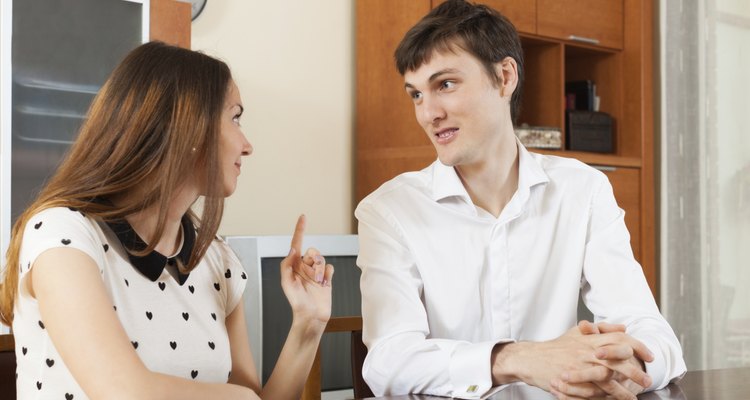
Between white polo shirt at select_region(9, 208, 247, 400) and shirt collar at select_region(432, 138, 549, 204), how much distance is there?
1.57ft

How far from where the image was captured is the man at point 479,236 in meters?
1.63

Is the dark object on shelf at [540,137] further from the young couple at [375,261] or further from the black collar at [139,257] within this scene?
the black collar at [139,257]

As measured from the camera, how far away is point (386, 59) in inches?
136

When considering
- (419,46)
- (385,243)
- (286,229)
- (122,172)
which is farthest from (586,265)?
(286,229)

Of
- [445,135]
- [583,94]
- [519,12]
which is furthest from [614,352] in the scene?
[583,94]

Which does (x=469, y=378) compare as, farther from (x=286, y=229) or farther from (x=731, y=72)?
(x=731, y=72)

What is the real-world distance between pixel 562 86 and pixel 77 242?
2727mm

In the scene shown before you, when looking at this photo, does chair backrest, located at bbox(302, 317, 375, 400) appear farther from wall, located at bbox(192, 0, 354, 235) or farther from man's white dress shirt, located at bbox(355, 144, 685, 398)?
wall, located at bbox(192, 0, 354, 235)

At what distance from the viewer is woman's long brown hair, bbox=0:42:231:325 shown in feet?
4.39

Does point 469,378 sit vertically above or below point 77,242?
below

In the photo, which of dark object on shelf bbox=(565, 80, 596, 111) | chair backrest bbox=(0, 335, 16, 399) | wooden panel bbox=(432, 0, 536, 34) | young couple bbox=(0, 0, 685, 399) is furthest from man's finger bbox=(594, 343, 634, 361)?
dark object on shelf bbox=(565, 80, 596, 111)

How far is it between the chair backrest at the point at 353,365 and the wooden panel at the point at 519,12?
1.89 m

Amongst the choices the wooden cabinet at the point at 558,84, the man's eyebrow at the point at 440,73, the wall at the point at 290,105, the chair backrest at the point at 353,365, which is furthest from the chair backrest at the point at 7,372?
the wooden cabinet at the point at 558,84

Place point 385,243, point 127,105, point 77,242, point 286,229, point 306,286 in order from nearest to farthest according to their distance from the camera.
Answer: point 77,242 < point 127,105 < point 306,286 < point 385,243 < point 286,229
